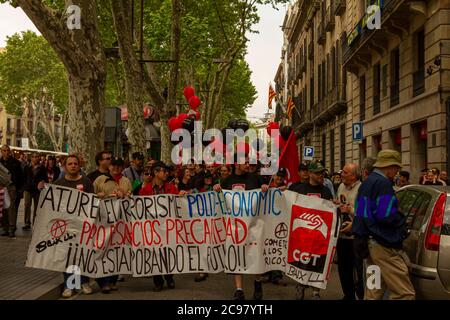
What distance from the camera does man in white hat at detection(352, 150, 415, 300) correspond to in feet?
16.9

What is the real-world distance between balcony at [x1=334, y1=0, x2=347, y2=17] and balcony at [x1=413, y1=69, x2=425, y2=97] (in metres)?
11.7

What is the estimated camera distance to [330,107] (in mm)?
31156

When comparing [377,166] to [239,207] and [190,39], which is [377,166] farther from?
[190,39]

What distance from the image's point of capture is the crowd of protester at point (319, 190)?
5.22 metres

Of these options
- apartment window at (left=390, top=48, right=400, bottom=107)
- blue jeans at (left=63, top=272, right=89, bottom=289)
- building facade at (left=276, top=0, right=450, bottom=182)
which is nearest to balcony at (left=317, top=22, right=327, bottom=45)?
building facade at (left=276, top=0, right=450, bottom=182)

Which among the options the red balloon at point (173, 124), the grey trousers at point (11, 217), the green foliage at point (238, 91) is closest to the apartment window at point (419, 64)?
the red balloon at point (173, 124)

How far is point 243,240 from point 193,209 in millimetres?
846

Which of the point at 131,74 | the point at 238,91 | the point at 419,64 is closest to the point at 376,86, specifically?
the point at 419,64

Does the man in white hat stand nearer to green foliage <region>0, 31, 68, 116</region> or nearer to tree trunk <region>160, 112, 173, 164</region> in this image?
tree trunk <region>160, 112, 173, 164</region>

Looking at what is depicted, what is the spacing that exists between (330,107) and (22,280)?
2556 centimetres

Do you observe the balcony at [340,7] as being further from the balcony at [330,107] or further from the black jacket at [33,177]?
the black jacket at [33,177]

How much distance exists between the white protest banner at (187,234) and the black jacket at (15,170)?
5766 mm

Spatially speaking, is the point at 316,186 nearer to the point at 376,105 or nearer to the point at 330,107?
the point at 376,105

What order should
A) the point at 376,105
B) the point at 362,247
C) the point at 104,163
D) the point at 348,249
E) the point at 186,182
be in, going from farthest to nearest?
the point at 376,105
the point at 186,182
the point at 104,163
the point at 348,249
the point at 362,247
